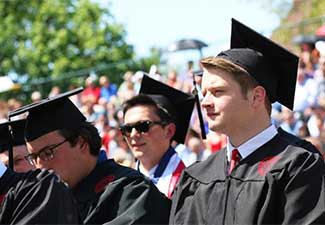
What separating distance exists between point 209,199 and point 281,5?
120 feet

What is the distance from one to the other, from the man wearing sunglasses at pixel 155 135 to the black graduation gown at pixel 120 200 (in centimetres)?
100

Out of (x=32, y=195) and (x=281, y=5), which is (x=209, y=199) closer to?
(x=32, y=195)

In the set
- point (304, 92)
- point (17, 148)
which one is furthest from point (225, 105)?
point (304, 92)

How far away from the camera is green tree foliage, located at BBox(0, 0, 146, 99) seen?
2780 centimetres

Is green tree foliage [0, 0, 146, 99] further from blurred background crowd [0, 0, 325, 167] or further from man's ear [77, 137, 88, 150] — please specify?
man's ear [77, 137, 88, 150]

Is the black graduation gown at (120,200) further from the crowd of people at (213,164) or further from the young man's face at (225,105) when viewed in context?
the young man's face at (225,105)

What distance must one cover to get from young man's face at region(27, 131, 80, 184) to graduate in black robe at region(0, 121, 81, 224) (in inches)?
33.6

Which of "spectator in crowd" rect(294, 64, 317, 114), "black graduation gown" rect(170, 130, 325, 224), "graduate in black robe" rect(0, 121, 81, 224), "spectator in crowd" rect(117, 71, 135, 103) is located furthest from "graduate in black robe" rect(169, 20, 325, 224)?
"spectator in crowd" rect(117, 71, 135, 103)

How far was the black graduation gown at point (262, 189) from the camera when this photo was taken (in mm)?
4562

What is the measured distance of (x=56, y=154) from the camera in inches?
227

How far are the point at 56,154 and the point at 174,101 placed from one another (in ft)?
5.51

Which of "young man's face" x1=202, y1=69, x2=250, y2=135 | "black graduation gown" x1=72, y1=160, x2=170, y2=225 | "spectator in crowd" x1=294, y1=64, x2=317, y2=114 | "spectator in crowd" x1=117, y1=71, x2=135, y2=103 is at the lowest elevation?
"spectator in crowd" x1=117, y1=71, x2=135, y2=103

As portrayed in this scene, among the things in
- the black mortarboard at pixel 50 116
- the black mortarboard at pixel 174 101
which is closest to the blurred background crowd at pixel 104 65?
the black mortarboard at pixel 174 101

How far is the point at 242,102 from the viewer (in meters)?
4.85
